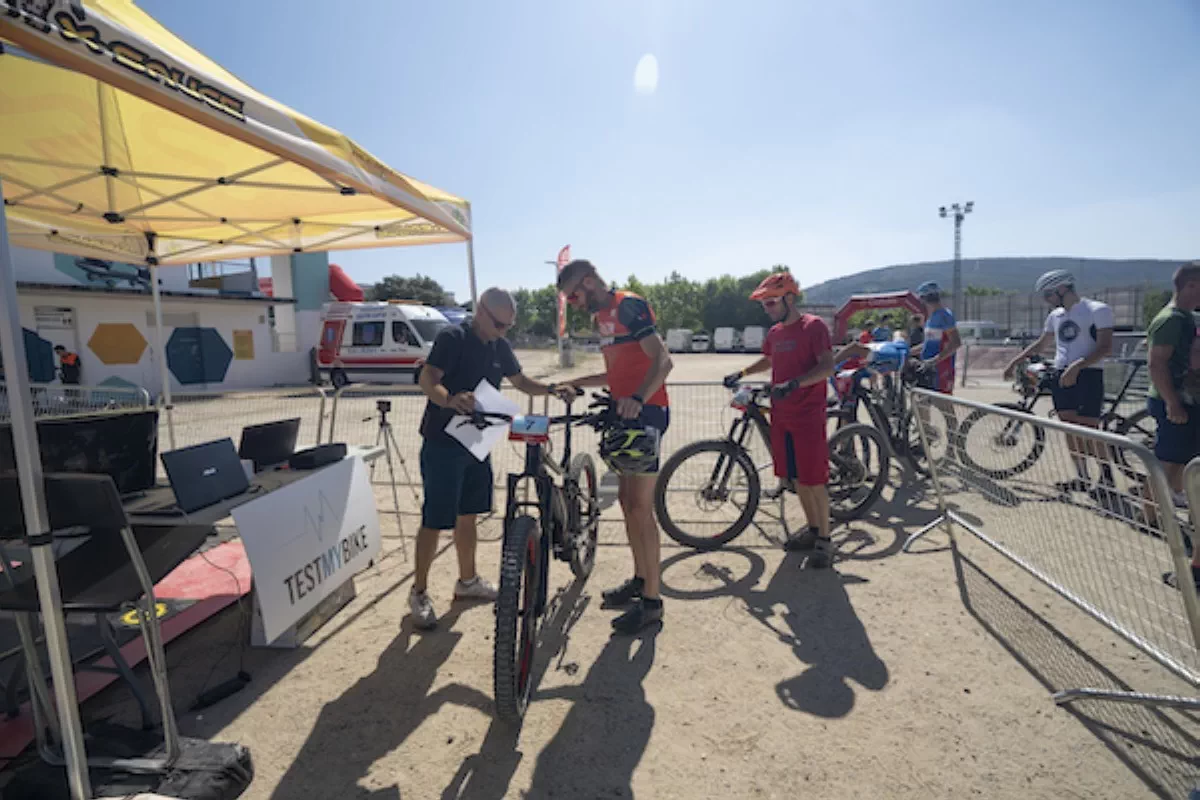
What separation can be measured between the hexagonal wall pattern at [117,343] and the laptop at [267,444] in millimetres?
17240

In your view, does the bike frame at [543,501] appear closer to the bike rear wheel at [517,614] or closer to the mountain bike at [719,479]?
the bike rear wheel at [517,614]

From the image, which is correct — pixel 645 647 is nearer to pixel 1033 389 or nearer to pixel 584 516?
pixel 584 516

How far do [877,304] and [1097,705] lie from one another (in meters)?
6.99

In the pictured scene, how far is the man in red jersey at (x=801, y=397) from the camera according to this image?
12.5ft

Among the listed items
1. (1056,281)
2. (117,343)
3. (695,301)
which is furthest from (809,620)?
(695,301)

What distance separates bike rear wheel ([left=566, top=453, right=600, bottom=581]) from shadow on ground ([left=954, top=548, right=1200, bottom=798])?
92.9 inches

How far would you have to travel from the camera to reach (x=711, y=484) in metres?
4.44

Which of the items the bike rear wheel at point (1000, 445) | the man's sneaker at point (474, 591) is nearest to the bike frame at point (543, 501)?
the man's sneaker at point (474, 591)

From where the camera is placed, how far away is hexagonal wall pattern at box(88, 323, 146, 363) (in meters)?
16.1

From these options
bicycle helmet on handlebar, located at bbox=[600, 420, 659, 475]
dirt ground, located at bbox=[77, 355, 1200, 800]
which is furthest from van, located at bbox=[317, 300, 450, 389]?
bicycle helmet on handlebar, located at bbox=[600, 420, 659, 475]

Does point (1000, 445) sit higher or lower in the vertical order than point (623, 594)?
higher

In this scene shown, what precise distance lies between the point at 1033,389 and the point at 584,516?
5239mm

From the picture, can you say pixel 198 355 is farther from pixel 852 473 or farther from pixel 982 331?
pixel 982 331

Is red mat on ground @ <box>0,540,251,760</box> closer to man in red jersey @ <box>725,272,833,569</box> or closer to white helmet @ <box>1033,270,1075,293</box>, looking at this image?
man in red jersey @ <box>725,272,833,569</box>
